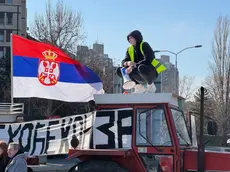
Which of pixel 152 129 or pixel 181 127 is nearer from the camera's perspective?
pixel 152 129

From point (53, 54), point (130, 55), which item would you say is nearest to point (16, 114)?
point (53, 54)

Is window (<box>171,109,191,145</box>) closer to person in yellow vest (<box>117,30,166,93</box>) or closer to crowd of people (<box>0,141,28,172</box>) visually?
person in yellow vest (<box>117,30,166,93</box>)

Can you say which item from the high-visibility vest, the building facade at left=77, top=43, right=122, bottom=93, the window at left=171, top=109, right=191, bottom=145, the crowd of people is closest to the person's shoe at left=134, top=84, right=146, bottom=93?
the high-visibility vest

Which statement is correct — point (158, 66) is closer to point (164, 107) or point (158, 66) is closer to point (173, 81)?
point (164, 107)

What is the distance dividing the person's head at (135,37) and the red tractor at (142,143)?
1275mm

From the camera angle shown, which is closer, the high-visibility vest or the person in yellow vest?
the person in yellow vest

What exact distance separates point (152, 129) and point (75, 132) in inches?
56.4

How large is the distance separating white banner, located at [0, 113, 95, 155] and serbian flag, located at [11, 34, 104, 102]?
38.0 inches

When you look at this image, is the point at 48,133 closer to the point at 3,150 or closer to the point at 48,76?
the point at 3,150

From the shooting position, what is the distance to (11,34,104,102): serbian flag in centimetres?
907

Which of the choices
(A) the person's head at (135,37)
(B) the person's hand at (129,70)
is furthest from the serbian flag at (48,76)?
(A) the person's head at (135,37)

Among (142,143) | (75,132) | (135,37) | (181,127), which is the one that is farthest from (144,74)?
(75,132)

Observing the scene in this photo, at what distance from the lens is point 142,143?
7.11 m

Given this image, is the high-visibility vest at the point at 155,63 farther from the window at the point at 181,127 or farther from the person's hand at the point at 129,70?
the window at the point at 181,127
